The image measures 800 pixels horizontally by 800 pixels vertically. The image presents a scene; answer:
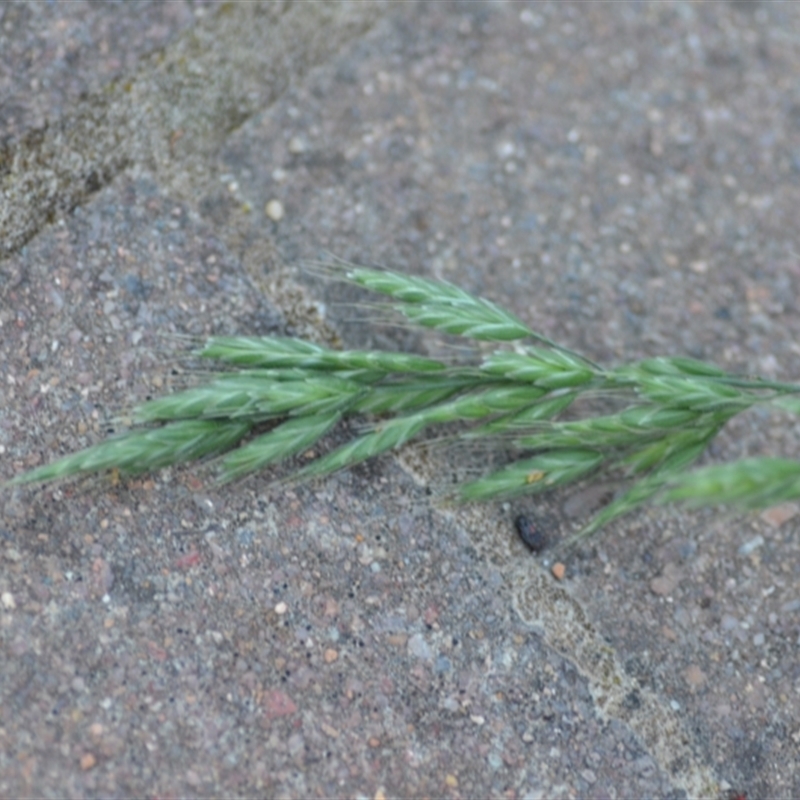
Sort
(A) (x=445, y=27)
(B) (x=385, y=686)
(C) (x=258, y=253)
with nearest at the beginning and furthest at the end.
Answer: (B) (x=385, y=686)
(C) (x=258, y=253)
(A) (x=445, y=27)

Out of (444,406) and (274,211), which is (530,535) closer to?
(444,406)

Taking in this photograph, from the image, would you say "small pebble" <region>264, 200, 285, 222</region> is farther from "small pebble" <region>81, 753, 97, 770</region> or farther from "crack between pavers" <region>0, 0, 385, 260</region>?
"small pebble" <region>81, 753, 97, 770</region>

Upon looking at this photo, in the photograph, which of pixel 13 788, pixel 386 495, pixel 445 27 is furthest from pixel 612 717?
pixel 445 27

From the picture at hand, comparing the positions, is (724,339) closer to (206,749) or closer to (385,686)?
(385,686)

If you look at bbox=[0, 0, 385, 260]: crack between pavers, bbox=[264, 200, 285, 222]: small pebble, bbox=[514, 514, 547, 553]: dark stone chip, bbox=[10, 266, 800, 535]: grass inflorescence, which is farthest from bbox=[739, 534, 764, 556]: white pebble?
bbox=[0, 0, 385, 260]: crack between pavers

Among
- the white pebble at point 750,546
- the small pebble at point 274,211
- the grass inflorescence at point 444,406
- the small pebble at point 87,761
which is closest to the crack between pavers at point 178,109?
the small pebble at point 274,211

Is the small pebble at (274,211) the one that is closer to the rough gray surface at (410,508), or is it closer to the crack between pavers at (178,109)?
the rough gray surface at (410,508)
